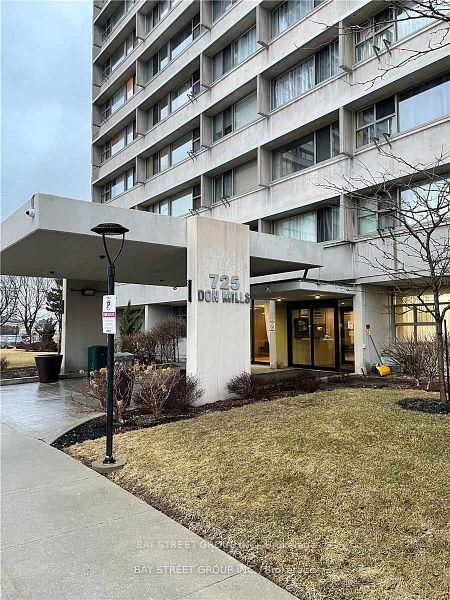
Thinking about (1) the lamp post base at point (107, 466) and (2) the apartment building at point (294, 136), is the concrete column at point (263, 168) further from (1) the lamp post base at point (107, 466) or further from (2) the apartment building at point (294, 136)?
(1) the lamp post base at point (107, 466)

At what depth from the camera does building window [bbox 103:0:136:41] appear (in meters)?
33.0

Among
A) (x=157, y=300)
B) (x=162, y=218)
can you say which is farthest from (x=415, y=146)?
(x=157, y=300)

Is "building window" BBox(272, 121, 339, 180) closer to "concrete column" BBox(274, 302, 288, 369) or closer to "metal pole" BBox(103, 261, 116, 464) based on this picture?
Result: "concrete column" BBox(274, 302, 288, 369)

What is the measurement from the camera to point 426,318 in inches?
632

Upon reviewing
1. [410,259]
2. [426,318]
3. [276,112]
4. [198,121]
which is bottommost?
[426,318]

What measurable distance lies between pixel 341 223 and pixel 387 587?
50.0 feet

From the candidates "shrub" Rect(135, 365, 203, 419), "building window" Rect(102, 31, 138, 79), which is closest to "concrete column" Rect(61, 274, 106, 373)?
"shrub" Rect(135, 365, 203, 419)

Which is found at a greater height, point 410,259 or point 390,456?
point 410,259

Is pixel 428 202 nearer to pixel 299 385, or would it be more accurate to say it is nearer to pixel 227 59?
pixel 299 385

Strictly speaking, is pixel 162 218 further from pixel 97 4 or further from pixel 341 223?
pixel 97 4

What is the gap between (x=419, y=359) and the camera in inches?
464

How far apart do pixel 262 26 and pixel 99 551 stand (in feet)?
72.1

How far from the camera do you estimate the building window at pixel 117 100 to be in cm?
3262

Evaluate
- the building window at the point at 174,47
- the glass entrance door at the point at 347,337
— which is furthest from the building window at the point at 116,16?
the glass entrance door at the point at 347,337
